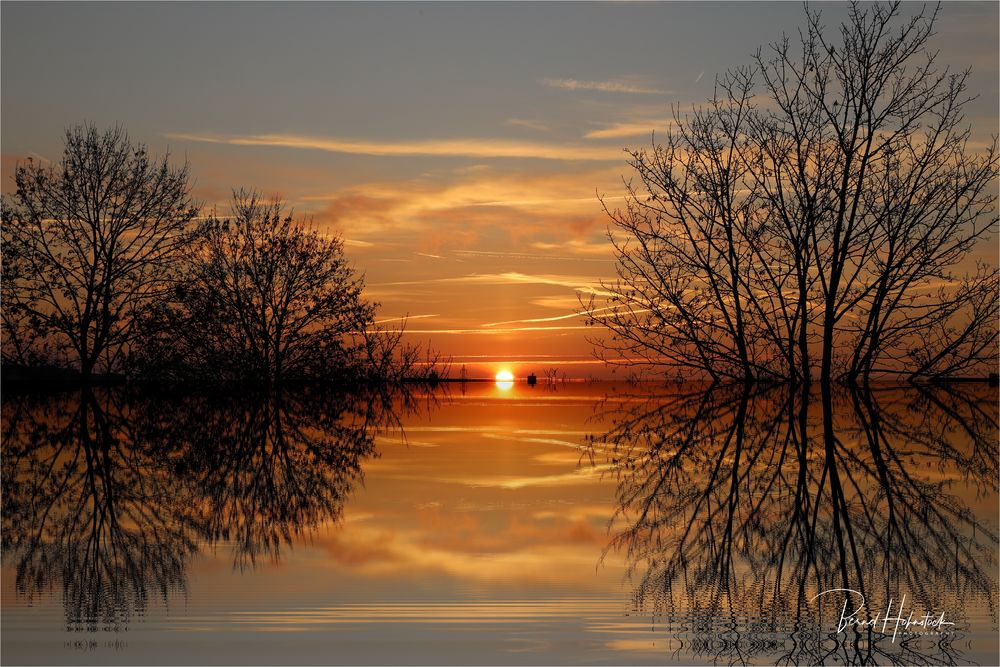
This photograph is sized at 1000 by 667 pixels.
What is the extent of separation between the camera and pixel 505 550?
472cm

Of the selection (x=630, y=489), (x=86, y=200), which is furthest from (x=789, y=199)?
(x=86, y=200)

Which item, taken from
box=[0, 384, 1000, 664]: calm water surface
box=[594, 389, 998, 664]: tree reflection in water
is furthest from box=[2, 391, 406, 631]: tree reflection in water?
box=[594, 389, 998, 664]: tree reflection in water

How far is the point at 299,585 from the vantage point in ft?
13.2

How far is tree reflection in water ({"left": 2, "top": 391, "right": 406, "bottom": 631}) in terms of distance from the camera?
4.17m

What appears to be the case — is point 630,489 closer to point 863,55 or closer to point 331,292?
point 863,55

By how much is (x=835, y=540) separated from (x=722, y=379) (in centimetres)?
1210

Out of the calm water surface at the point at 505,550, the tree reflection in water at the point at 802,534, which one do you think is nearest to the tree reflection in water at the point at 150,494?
the calm water surface at the point at 505,550

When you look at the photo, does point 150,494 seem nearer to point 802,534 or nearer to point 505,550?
point 505,550

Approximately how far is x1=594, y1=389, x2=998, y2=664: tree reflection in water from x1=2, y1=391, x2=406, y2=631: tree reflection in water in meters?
1.95

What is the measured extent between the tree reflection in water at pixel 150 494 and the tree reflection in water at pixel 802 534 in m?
1.95

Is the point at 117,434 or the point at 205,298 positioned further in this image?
the point at 205,298

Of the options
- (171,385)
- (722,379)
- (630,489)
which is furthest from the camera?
(171,385)

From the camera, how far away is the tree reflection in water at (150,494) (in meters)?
4.17

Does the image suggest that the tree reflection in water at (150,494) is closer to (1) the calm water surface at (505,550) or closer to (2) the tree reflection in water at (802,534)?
(1) the calm water surface at (505,550)
